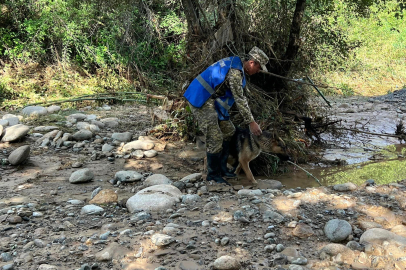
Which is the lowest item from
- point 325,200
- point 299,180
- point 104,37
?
point 299,180

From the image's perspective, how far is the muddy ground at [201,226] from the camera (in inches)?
118

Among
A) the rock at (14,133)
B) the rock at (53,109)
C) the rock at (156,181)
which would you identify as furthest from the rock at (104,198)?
the rock at (53,109)

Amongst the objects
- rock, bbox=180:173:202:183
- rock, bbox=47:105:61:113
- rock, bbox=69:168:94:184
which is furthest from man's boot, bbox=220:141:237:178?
rock, bbox=47:105:61:113

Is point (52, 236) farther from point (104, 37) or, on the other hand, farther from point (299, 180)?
point (104, 37)

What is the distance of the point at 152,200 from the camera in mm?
4199

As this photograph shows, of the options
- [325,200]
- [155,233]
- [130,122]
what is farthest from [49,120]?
[325,200]

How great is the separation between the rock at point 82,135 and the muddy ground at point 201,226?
1.53m

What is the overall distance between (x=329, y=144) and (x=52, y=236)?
222 inches

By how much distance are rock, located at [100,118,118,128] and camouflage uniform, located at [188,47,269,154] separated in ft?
12.8

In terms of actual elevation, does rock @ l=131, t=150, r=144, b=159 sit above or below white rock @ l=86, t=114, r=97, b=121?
below

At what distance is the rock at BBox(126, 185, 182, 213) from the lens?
162 inches

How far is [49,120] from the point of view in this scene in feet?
27.6

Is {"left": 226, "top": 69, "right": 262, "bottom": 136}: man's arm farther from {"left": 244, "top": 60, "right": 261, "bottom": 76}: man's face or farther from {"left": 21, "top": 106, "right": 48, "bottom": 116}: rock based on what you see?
{"left": 21, "top": 106, "right": 48, "bottom": 116}: rock

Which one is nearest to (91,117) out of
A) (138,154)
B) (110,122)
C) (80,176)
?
(110,122)
